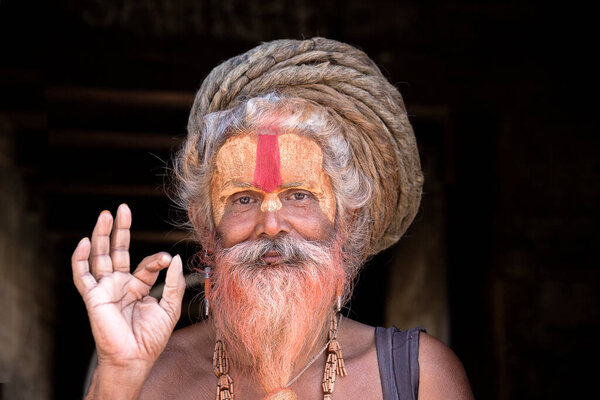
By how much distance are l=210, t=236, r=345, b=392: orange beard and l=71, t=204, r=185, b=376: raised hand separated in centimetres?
20

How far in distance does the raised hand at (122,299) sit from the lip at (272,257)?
0.27m

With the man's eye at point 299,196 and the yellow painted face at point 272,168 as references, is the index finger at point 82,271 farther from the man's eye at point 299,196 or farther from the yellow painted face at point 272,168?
the man's eye at point 299,196

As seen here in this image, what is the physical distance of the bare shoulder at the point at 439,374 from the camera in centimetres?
233

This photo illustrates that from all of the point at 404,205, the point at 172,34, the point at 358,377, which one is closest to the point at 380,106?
the point at 404,205

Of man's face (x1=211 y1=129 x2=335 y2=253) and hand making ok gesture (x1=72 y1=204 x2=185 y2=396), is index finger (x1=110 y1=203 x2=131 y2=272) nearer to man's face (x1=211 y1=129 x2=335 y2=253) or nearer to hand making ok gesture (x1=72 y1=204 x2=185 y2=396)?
hand making ok gesture (x1=72 y1=204 x2=185 y2=396)

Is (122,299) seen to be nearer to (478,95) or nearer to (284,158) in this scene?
(284,158)

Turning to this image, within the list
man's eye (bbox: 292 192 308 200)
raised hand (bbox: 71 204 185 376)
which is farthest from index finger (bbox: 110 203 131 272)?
man's eye (bbox: 292 192 308 200)

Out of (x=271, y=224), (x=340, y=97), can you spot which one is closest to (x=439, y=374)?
(x=271, y=224)

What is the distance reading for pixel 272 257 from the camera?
7.70ft

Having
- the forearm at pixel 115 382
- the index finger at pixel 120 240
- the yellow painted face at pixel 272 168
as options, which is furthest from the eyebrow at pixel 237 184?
the forearm at pixel 115 382

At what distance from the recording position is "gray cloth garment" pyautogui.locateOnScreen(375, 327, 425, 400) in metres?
2.32

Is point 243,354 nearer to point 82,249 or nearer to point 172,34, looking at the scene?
point 82,249

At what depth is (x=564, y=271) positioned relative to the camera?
3641mm

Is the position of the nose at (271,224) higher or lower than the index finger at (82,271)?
higher
